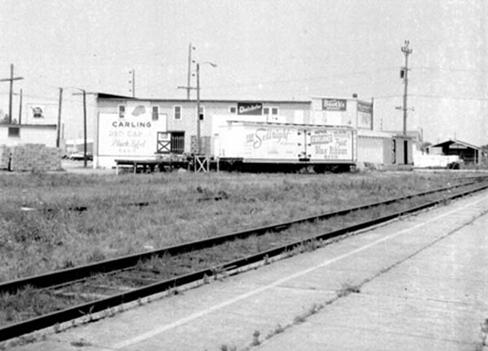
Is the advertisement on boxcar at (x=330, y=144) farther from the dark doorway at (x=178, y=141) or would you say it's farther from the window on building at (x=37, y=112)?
the window on building at (x=37, y=112)

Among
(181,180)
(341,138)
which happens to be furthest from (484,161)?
(181,180)

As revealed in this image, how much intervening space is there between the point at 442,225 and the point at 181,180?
20.9 metres

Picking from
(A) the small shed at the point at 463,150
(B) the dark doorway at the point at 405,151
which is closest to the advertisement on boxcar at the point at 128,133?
(B) the dark doorway at the point at 405,151

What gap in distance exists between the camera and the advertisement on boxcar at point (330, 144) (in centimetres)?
5294

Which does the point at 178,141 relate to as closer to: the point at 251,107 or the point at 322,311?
the point at 251,107

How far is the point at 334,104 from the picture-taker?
80.4 metres

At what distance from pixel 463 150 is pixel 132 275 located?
93.3 meters

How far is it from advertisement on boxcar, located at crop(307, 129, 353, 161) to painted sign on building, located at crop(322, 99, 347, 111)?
23.9 m

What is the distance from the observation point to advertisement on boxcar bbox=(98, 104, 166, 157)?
57.6 meters

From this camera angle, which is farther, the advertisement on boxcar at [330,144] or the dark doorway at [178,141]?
the dark doorway at [178,141]

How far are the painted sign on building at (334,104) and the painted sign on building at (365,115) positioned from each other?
4796mm

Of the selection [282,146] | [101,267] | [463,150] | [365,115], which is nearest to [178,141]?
[282,146]


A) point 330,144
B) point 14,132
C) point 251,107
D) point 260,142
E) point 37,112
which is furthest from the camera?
point 37,112

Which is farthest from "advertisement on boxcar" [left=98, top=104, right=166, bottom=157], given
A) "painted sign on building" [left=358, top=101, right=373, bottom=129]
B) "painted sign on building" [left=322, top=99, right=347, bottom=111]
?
"painted sign on building" [left=358, top=101, right=373, bottom=129]
